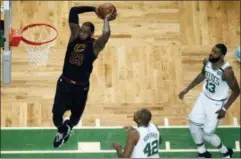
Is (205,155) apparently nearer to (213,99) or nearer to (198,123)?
(198,123)

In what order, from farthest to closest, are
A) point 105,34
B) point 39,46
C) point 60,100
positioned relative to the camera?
point 39,46 < point 60,100 < point 105,34

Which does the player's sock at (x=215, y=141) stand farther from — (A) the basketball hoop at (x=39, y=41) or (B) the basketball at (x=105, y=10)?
(A) the basketball hoop at (x=39, y=41)

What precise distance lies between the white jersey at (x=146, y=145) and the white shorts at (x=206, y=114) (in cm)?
131

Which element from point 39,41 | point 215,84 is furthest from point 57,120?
point 215,84

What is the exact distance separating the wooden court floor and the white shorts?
0.70m

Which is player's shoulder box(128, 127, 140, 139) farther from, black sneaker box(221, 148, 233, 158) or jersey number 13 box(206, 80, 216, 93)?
black sneaker box(221, 148, 233, 158)

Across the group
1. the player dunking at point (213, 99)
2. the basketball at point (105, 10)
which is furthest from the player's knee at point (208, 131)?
the basketball at point (105, 10)

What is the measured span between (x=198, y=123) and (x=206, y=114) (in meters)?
0.15

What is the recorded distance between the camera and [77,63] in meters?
6.02

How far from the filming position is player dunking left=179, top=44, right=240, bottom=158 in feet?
20.2

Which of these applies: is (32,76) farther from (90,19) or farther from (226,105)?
(226,105)

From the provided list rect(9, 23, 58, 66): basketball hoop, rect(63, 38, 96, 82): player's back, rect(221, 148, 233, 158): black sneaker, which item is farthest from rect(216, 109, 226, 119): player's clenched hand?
rect(9, 23, 58, 66): basketball hoop

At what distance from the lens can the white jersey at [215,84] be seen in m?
6.21

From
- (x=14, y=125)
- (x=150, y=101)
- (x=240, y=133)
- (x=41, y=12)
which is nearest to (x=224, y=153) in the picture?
(x=240, y=133)
